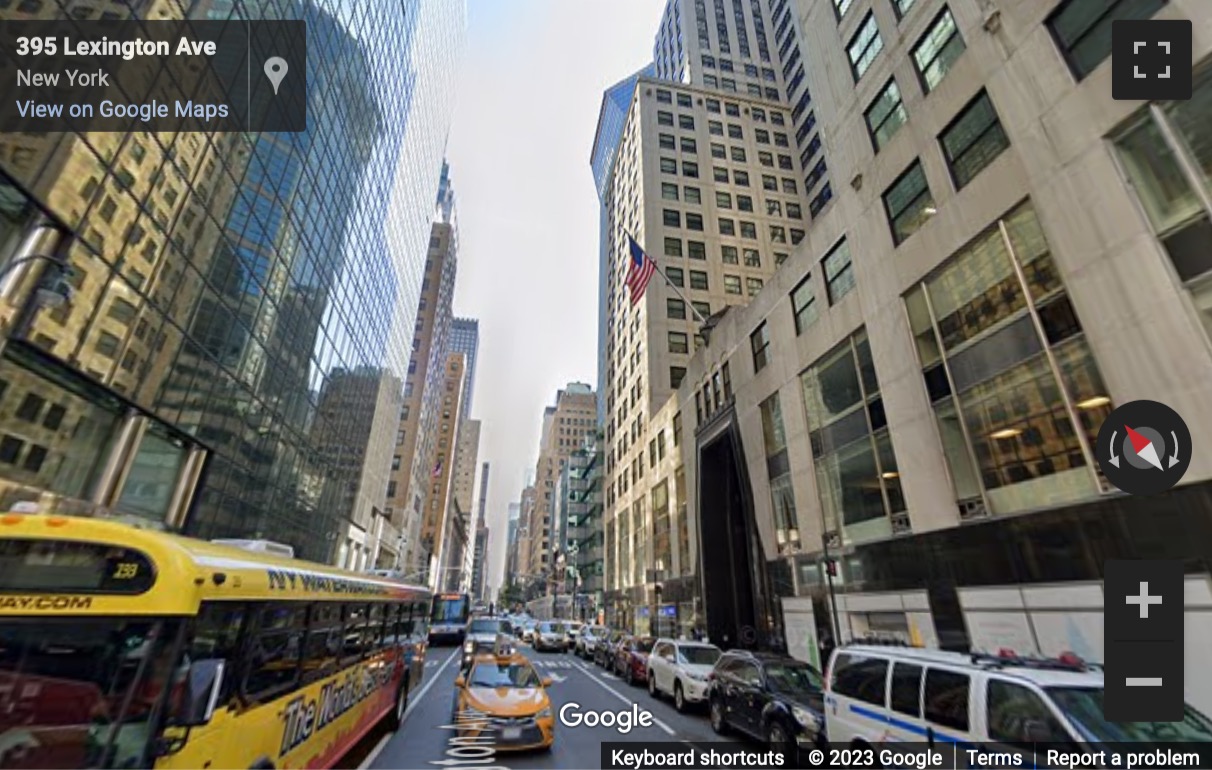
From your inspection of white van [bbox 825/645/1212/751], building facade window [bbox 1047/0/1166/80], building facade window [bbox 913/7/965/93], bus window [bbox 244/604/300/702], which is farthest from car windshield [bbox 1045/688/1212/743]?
building facade window [bbox 913/7/965/93]

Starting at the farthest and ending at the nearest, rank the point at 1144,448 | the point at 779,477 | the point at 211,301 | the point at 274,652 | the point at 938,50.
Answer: the point at 779,477 → the point at 211,301 → the point at 938,50 → the point at 1144,448 → the point at 274,652

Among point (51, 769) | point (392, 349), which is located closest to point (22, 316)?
point (51, 769)

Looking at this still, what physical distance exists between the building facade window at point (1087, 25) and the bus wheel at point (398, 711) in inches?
792

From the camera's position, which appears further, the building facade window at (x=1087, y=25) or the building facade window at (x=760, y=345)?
the building facade window at (x=760, y=345)

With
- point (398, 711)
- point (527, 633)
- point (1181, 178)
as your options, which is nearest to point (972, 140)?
point (1181, 178)

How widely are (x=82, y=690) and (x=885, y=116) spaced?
22.8 meters

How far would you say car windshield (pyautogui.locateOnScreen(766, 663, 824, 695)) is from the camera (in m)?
10.6

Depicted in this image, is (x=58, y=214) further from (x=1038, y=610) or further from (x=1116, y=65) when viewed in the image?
(x=1038, y=610)

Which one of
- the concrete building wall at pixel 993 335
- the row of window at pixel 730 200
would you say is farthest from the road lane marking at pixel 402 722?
the row of window at pixel 730 200

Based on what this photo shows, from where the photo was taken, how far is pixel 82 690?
3.78 meters

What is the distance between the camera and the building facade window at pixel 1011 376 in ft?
36.6

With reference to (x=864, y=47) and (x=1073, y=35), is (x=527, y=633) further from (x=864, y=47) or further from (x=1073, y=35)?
(x=1073, y=35)

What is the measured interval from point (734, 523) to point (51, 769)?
2740cm

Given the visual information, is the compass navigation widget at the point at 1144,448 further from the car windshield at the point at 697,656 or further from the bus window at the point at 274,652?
the bus window at the point at 274,652
